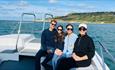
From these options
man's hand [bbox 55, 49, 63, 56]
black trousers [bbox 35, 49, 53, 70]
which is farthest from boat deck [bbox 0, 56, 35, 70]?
man's hand [bbox 55, 49, 63, 56]

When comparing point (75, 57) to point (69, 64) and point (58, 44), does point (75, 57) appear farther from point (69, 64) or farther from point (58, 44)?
point (58, 44)

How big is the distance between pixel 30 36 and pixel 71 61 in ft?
10.8

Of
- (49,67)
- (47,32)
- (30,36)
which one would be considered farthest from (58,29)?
(30,36)

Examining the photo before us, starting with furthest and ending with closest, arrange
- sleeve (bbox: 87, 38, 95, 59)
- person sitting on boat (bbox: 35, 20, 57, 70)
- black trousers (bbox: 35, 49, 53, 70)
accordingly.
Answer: person sitting on boat (bbox: 35, 20, 57, 70) → black trousers (bbox: 35, 49, 53, 70) → sleeve (bbox: 87, 38, 95, 59)

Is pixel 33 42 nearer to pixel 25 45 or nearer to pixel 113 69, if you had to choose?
→ pixel 25 45

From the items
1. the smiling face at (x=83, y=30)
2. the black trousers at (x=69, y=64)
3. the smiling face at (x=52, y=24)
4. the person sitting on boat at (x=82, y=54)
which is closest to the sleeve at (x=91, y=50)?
the person sitting on boat at (x=82, y=54)

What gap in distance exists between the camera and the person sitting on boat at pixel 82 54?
19.2ft

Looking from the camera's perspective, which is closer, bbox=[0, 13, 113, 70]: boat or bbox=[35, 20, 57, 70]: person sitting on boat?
bbox=[35, 20, 57, 70]: person sitting on boat

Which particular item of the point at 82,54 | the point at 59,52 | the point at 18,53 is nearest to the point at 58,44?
Answer: the point at 59,52

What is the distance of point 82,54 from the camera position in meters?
5.87

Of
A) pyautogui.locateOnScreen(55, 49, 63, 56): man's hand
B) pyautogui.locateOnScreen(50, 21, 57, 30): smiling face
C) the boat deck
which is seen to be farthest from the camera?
the boat deck

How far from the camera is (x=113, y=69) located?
11.1m

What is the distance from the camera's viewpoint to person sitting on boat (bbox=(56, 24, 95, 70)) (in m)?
5.84

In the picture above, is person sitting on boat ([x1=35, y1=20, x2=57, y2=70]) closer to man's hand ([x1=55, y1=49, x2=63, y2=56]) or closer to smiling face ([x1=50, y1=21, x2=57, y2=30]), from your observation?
smiling face ([x1=50, y1=21, x2=57, y2=30])
